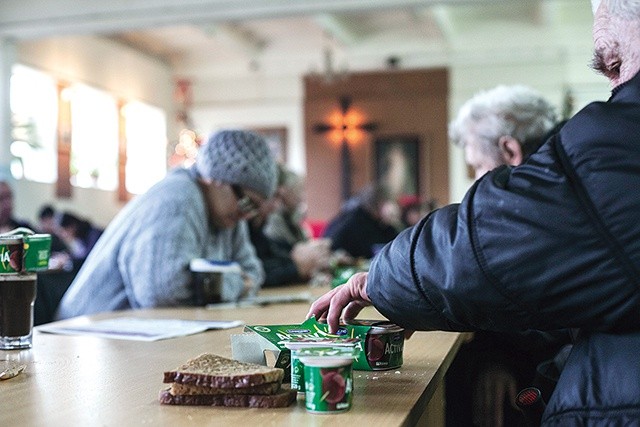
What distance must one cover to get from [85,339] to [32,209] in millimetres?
8442

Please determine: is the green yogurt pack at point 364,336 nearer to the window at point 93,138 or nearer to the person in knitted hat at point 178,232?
the person in knitted hat at point 178,232

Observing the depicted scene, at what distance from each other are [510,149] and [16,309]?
1.70 meters

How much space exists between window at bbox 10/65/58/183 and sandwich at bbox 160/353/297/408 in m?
8.33

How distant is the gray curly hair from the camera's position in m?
2.74

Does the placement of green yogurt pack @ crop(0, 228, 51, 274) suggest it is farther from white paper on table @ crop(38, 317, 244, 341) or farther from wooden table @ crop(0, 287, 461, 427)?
white paper on table @ crop(38, 317, 244, 341)

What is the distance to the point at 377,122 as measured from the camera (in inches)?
509

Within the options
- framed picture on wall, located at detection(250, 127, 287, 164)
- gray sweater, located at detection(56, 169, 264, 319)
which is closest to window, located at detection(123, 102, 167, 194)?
framed picture on wall, located at detection(250, 127, 287, 164)

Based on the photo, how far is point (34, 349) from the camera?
1663 mm

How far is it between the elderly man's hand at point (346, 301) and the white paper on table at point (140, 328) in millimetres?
577

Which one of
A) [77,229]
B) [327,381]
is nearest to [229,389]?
[327,381]

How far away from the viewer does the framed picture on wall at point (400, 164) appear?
1270 centimetres

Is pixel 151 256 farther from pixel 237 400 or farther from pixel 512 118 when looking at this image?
pixel 237 400

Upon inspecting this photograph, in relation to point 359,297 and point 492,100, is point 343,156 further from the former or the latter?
point 359,297

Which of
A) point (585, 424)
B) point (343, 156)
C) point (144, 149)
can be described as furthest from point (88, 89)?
point (585, 424)
